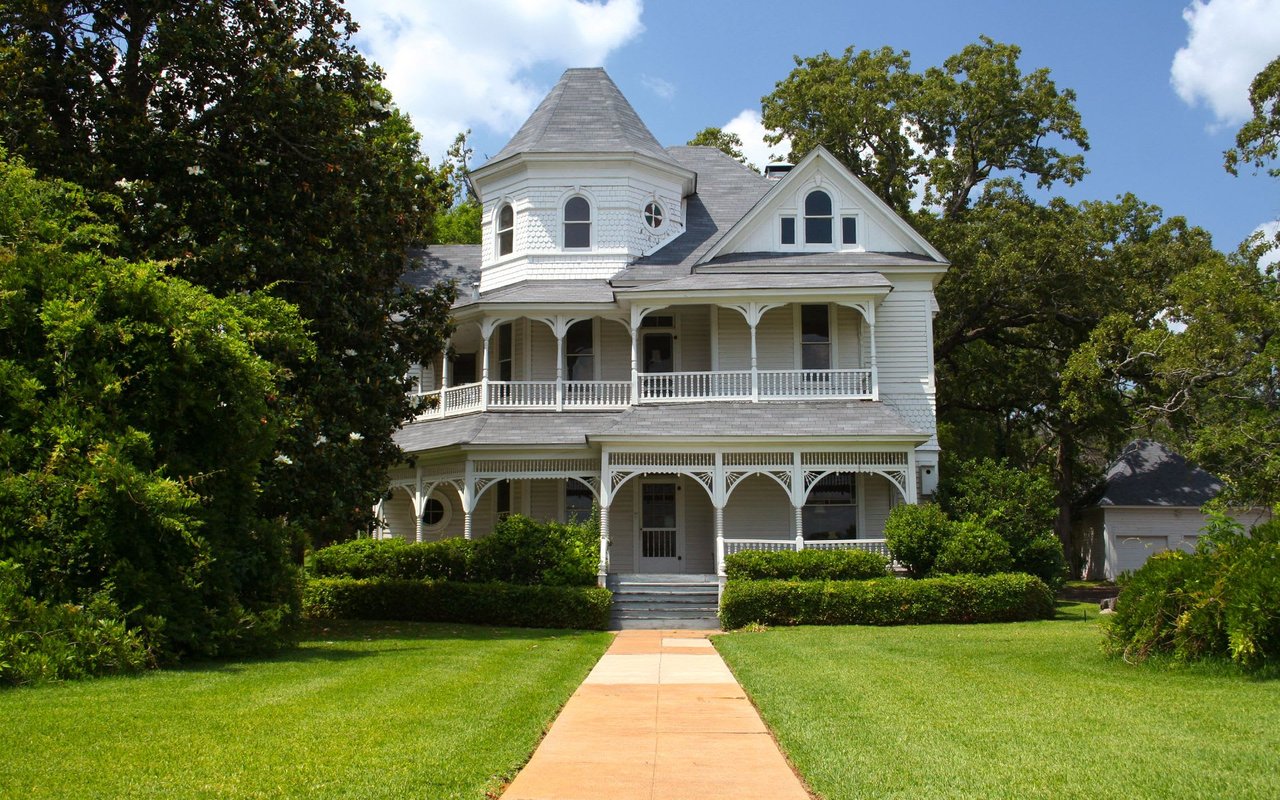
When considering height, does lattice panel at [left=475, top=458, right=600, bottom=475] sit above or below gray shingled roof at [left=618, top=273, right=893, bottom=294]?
below

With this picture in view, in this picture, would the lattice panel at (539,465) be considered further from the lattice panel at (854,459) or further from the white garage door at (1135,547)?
the white garage door at (1135,547)

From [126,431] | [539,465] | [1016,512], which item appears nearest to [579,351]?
[539,465]

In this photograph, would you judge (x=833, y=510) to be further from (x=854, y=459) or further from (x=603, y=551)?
(x=603, y=551)

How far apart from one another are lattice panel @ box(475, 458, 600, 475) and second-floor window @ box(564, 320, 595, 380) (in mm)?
3941

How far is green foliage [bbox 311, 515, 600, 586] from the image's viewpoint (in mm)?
22266

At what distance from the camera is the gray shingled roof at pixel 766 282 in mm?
25000

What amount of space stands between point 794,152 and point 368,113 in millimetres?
21052

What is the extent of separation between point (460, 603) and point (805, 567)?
694 cm

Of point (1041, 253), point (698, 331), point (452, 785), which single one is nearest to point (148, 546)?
point (452, 785)

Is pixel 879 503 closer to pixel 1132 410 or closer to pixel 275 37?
pixel 1132 410

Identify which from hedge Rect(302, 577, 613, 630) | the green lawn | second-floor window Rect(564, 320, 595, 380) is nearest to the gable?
second-floor window Rect(564, 320, 595, 380)

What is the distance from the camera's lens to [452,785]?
6930 millimetres

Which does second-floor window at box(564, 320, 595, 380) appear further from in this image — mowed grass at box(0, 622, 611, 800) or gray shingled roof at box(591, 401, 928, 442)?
mowed grass at box(0, 622, 611, 800)

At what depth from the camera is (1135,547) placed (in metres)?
40.4
